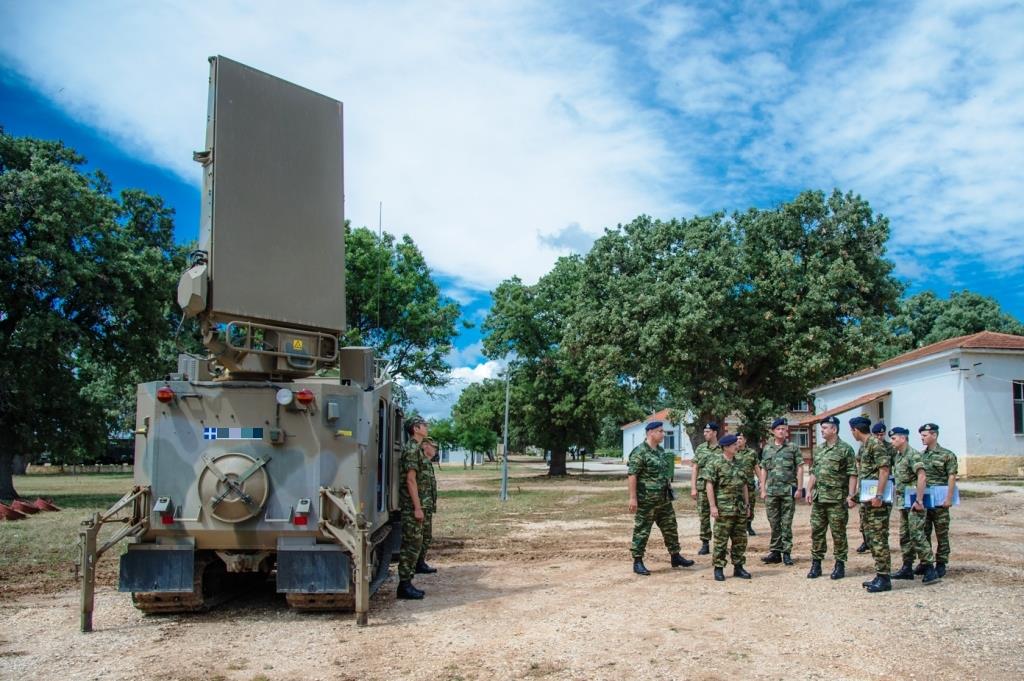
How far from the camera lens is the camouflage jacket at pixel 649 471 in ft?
34.2

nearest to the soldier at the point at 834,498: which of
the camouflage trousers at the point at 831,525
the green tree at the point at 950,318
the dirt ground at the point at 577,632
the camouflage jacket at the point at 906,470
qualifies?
the camouflage trousers at the point at 831,525

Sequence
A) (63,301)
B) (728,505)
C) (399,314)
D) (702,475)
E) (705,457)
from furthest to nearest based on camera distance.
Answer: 1. (399,314)
2. (63,301)
3. (705,457)
4. (702,475)
5. (728,505)

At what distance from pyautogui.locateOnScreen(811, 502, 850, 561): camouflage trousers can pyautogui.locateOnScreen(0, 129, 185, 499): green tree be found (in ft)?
67.3

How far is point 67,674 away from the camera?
6254mm

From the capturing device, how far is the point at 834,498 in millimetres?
9742

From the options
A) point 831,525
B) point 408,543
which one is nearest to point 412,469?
point 408,543

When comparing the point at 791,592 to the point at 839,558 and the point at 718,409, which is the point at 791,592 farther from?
the point at 718,409

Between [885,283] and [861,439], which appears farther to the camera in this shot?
[885,283]

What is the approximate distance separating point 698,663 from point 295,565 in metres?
3.66

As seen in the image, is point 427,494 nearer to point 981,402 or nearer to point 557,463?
point 981,402

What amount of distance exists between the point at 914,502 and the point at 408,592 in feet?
18.6

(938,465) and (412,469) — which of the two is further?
(938,465)

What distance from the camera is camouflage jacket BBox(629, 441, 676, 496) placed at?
10422 millimetres

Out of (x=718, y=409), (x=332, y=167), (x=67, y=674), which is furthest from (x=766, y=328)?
(x=67, y=674)
